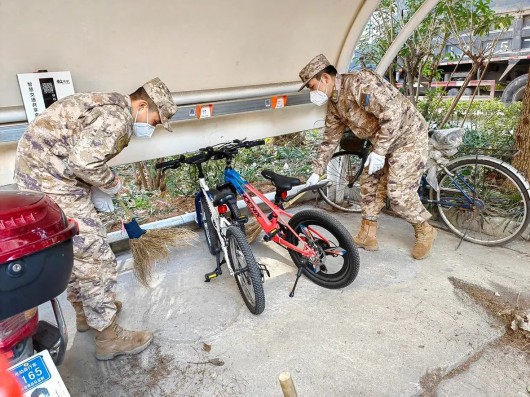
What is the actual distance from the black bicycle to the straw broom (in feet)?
7.57

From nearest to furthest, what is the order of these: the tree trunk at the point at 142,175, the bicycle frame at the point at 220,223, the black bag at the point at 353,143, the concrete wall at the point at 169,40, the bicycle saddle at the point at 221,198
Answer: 1. the concrete wall at the point at 169,40
2. the bicycle saddle at the point at 221,198
3. the bicycle frame at the point at 220,223
4. the black bag at the point at 353,143
5. the tree trunk at the point at 142,175

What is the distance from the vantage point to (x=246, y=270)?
2.34 m

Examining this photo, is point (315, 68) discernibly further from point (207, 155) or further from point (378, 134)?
point (207, 155)

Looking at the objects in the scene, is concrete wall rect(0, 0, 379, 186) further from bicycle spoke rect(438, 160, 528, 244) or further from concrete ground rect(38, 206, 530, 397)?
bicycle spoke rect(438, 160, 528, 244)

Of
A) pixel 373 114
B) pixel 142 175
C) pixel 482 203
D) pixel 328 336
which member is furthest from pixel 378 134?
pixel 142 175

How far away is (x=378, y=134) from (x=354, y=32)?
4.85ft

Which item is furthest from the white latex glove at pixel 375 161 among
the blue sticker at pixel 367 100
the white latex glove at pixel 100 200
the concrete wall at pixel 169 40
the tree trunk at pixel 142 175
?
the tree trunk at pixel 142 175

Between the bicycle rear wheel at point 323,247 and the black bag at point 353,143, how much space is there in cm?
121

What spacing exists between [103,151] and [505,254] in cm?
315

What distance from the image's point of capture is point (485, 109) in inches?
221

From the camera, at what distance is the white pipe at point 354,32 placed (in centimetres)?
346

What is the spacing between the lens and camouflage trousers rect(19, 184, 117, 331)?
1942mm

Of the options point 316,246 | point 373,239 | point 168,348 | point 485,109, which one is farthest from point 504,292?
point 485,109

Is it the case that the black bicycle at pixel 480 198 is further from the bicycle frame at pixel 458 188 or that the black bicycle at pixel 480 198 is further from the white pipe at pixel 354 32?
the white pipe at pixel 354 32
